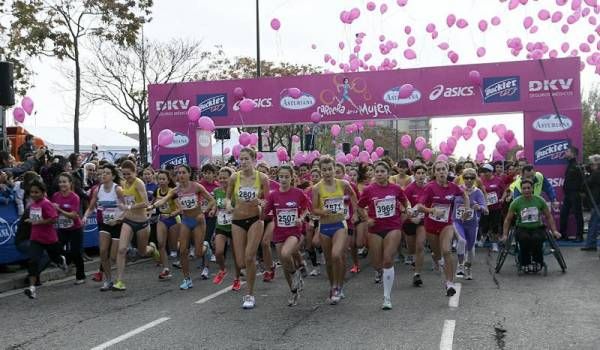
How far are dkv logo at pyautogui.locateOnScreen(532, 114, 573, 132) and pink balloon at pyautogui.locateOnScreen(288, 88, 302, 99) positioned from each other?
19.7 feet

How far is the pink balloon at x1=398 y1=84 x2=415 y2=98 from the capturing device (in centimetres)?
1795

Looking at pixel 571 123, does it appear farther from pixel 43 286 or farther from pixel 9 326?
pixel 9 326

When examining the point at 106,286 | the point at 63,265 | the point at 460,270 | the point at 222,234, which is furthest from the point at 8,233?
the point at 460,270

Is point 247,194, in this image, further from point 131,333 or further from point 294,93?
point 294,93

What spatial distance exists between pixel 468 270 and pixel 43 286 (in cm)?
670

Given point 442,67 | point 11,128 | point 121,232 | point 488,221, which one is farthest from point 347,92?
point 11,128

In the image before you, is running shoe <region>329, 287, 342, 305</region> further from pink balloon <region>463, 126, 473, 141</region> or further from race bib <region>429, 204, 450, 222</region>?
pink balloon <region>463, 126, 473, 141</region>

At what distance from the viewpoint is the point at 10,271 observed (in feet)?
39.1

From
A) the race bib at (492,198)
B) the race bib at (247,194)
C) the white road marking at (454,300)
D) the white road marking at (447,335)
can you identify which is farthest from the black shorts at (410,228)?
the race bib at (492,198)

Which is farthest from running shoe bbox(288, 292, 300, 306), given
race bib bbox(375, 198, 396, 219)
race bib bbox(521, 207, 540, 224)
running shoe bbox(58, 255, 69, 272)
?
running shoe bbox(58, 255, 69, 272)

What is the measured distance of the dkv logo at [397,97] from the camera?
714 inches

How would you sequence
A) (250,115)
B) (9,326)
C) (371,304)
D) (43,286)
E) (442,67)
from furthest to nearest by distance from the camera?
(250,115)
(442,67)
(43,286)
(371,304)
(9,326)

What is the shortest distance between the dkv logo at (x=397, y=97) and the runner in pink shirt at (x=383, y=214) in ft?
30.8

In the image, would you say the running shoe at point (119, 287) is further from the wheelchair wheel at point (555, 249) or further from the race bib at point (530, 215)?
the wheelchair wheel at point (555, 249)
